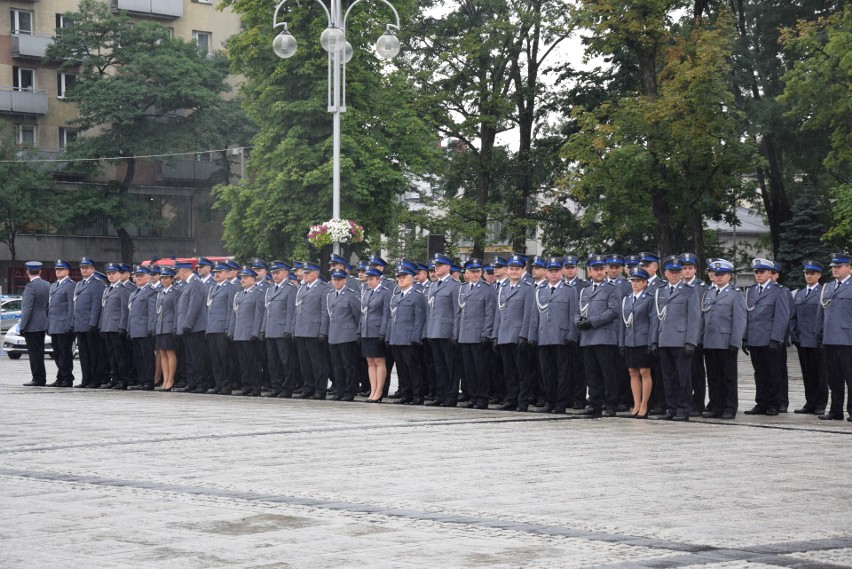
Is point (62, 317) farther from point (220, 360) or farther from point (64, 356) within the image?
point (220, 360)

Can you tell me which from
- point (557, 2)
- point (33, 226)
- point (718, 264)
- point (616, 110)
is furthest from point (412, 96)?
point (718, 264)

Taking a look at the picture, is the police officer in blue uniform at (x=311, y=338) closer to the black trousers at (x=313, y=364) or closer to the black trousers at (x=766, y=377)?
the black trousers at (x=313, y=364)

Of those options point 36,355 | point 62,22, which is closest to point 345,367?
point 36,355

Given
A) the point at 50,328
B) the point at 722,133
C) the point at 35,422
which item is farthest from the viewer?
the point at 722,133

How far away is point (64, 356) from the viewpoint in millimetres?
24703

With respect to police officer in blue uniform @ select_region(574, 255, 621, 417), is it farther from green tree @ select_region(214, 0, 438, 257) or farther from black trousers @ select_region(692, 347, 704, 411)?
green tree @ select_region(214, 0, 438, 257)

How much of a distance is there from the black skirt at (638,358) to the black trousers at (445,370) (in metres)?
2.98

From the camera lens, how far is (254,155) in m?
44.3

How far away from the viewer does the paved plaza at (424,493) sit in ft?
25.3

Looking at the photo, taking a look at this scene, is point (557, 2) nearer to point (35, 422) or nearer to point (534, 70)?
point (534, 70)

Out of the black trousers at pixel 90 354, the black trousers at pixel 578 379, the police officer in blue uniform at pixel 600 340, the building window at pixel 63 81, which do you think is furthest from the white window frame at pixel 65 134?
the police officer in blue uniform at pixel 600 340

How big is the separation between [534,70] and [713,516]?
42.1 meters

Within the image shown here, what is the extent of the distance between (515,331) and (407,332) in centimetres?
190

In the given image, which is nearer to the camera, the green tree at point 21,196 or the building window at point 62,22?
the green tree at point 21,196
